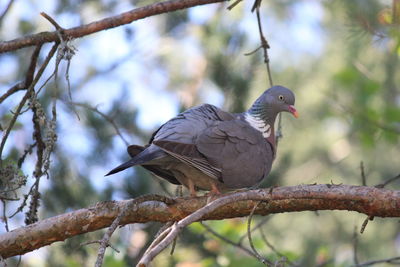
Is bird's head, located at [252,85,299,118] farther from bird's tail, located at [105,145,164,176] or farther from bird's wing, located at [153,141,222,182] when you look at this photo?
bird's tail, located at [105,145,164,176]

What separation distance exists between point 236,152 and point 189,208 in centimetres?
89

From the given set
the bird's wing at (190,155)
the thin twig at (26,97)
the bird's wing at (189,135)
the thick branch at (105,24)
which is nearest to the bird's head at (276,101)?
the bird's wing at (189,135)

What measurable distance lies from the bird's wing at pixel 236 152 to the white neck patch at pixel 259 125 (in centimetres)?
14

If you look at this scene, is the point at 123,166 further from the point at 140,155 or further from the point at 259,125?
the point at 259,125

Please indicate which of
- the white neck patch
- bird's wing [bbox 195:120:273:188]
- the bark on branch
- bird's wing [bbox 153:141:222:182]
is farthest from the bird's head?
the bark on branch

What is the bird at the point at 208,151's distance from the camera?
3928 mm

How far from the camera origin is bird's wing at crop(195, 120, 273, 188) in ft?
13.4

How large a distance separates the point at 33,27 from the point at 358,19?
4.40 m

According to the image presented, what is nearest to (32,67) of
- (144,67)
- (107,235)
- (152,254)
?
(107,235)

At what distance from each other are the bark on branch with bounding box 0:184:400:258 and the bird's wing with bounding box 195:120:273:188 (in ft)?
2.16

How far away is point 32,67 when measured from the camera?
3807 millimetres

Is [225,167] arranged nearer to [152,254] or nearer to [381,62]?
[152,254]

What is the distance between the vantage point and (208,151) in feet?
13.3

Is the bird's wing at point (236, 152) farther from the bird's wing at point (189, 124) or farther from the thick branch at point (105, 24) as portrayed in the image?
the thick branch at point (105, 24)
